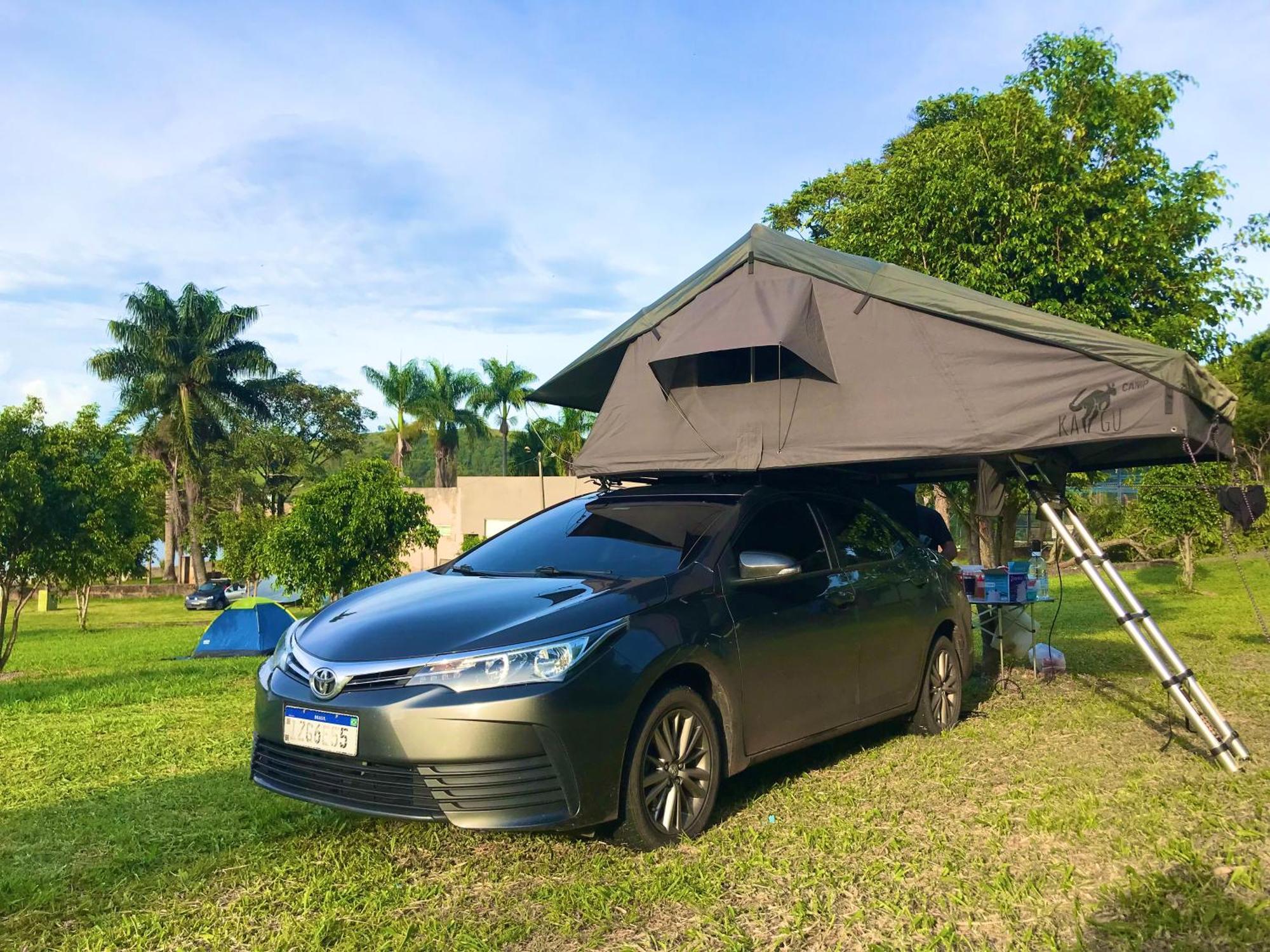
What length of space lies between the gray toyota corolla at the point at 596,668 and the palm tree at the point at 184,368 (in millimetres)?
47762

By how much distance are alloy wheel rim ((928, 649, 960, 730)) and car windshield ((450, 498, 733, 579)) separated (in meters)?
2.10

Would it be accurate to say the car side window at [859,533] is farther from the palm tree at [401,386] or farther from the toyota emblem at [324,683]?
the palm tree at [401,386]

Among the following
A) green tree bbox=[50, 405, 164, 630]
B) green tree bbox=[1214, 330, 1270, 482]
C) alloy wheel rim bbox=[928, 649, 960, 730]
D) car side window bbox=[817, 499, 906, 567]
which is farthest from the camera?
green tree bbox=[1214, 330, 1270, 482]

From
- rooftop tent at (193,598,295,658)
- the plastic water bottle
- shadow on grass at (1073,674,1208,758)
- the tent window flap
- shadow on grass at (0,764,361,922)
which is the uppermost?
the tent window flap

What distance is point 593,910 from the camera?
3.52m

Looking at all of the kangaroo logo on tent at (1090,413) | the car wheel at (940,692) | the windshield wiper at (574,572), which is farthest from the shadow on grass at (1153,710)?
the windshield wiper at (574,572)

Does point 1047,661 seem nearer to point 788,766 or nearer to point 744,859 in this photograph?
point 788,766

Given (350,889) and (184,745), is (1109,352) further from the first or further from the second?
(184,745)

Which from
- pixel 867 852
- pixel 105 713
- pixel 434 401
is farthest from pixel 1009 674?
pixel 434 401

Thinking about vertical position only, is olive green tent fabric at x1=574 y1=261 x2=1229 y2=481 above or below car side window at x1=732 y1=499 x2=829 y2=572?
above

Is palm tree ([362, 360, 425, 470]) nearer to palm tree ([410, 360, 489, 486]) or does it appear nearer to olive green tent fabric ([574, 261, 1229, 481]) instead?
palm tree ([410, 360, 489, 486])

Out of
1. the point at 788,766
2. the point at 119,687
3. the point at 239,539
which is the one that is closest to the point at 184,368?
the point at 239,539

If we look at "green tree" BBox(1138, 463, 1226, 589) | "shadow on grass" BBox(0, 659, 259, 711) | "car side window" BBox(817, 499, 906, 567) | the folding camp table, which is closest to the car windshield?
"car side window" BBox(817, 499, 906, 567)

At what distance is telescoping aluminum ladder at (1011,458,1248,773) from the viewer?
520cm
